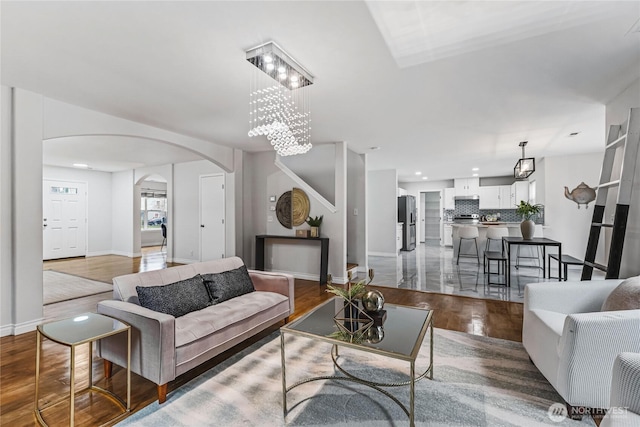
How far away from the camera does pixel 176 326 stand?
2.09 metres

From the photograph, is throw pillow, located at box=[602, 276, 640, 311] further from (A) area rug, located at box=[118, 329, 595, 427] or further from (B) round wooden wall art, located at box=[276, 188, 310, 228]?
(B) round wooden wall art, located at box=[276, 188, 310, 228]

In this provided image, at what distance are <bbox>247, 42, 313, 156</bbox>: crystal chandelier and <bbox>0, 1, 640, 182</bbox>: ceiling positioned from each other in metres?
0.09

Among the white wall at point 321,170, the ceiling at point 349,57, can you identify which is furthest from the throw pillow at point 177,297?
the white wall at point 321,170

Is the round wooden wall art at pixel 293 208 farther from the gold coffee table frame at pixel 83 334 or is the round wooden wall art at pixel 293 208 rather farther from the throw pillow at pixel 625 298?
the throw pillow at pixel 625 298

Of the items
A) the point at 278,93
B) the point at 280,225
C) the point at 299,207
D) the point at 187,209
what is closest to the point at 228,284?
the point at 278,93

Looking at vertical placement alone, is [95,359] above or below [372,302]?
below

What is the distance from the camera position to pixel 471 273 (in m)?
5.86

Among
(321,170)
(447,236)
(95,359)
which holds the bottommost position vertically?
(95,359)

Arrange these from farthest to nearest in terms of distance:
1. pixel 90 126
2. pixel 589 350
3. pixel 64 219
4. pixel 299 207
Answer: pixel 64 219 < pixel 299 207 < pixel 90 126 < pixel 589 350

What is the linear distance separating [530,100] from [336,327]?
132 inches

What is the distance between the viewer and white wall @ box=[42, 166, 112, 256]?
27.1 feet

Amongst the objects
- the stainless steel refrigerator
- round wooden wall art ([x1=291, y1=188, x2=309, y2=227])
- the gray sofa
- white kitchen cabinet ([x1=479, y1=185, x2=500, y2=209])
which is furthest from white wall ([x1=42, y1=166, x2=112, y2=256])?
white kitchen cabinet ([x1=479, y1=185, x2=500, y2=209])

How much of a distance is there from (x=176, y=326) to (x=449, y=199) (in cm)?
1003

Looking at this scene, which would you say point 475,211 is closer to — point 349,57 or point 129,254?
point 349,57
